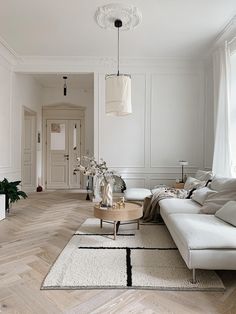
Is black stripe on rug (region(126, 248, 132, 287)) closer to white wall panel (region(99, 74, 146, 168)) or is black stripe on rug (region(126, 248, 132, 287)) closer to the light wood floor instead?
the light wood floor

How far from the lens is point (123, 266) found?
7.97 ft

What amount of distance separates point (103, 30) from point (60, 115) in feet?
13.9

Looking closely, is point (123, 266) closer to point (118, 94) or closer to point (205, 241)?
point (205, 241)

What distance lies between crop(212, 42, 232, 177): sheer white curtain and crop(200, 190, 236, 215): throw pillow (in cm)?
125

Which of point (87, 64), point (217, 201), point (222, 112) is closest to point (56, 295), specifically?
point (217, 201)

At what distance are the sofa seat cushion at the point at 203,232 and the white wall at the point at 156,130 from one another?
3.11 m

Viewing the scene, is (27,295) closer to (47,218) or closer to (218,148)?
(47,218)

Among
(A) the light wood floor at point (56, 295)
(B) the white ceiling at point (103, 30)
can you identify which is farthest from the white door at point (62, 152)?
(A) the light wood floor at point (56, 295)

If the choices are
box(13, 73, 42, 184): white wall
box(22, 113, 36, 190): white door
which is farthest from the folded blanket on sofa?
box(22, 113, 36, 190): white door

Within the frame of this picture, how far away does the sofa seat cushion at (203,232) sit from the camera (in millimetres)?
2051

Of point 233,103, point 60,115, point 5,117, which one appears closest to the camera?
point 233,103

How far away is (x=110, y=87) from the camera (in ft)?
12.2

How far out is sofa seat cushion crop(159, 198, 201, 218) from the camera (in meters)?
3.17

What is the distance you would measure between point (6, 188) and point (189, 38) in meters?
4.24
